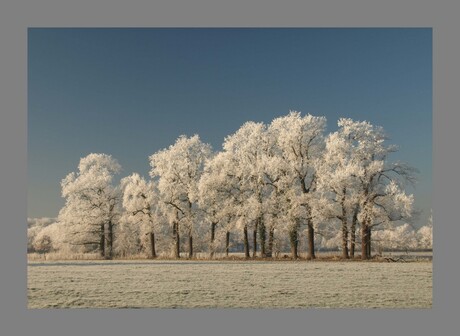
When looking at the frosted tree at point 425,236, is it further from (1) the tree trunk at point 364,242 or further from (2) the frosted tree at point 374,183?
(1) the tree trunk at point 364,242

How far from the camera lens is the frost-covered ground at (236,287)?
22.0 m

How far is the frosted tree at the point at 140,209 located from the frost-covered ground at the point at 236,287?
4.86 metres

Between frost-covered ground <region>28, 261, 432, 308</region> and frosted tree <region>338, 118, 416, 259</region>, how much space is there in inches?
84.1

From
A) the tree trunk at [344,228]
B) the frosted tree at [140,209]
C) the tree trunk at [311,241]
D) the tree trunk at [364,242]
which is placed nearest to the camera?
the tree trunk at [344,228]

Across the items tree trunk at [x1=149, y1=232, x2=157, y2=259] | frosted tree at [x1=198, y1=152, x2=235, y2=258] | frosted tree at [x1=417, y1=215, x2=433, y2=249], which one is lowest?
tree trunk at [x1=149, y1=232, x2=157, y2=259]

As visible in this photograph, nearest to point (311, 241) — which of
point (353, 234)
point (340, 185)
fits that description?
point (353, 234)

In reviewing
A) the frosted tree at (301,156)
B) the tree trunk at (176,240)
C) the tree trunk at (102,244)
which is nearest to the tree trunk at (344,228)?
the frosted tree at (301,156)

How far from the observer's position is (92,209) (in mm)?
31406

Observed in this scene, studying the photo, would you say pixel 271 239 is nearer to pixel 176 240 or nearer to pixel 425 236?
pixel 176 240

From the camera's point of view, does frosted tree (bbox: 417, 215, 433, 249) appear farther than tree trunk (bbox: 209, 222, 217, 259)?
No

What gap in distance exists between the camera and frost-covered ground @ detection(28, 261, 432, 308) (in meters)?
22.0

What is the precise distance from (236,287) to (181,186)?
10.2 meters

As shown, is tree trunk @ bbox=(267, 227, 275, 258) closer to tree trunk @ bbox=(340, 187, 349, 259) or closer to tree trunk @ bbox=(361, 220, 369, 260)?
tree trunk @ bbox=(340, 187, 349, 259)

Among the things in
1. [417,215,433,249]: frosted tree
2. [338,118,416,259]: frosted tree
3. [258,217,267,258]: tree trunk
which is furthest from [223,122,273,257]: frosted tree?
[417,215,433,249]: frosted tree
